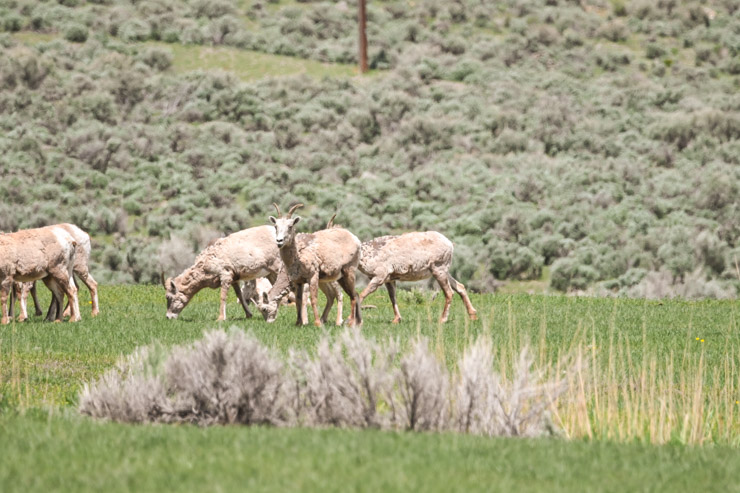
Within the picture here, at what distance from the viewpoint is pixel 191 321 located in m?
17.8

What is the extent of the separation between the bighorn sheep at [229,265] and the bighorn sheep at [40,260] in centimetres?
196

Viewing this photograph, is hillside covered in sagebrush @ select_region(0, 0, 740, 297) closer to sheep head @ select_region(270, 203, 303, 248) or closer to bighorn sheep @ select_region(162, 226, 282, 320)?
bighorn sheep @ select_region(162, 226, 282, 320)

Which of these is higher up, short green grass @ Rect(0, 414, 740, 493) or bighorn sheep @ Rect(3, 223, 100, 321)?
short green grass @ Rect(0, 414, 740, 493)

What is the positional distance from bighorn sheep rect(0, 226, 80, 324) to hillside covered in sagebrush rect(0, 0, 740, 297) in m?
11.2

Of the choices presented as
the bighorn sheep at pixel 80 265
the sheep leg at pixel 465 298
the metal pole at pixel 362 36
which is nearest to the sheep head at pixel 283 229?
the sheep leg at pixel 465 298

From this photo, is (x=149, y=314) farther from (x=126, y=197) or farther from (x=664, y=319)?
(x=126, y=197)

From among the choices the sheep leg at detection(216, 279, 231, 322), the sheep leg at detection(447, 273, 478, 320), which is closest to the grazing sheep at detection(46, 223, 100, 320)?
the sheep leg at detection(216, 279, 231, 322)

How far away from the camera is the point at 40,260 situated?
17.6 m

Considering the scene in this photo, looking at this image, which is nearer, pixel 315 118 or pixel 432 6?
pixel 315 118

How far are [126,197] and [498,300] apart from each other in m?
20.3

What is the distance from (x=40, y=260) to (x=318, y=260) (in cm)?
525

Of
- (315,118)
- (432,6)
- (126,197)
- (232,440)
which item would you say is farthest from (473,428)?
(432,6)

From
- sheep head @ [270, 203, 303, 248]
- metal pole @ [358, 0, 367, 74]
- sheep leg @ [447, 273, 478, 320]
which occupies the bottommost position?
sheep leg @ [447, 273, 478, 320]

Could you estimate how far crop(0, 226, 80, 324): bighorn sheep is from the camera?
17.3 metres
